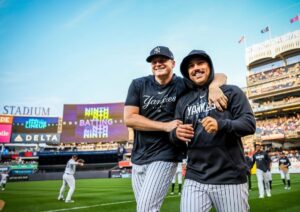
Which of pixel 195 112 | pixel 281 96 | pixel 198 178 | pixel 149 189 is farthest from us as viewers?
pixel 281 96

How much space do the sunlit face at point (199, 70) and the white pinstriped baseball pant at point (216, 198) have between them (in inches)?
39.7

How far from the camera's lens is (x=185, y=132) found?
2637mm

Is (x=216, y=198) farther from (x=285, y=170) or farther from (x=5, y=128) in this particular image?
(x=5, y=128)

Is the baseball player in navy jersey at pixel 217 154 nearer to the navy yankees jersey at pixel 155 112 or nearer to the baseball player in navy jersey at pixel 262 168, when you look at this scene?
the navy yankees jersey at pixel 155 112

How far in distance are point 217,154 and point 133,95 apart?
1.35 metres

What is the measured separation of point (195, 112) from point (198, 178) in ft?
2.05

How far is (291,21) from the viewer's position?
49.7 metres

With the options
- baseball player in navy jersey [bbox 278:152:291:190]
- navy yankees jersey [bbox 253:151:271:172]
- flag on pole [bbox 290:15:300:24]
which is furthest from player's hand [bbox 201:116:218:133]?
flag on pole [bbox 290:15:300:24]

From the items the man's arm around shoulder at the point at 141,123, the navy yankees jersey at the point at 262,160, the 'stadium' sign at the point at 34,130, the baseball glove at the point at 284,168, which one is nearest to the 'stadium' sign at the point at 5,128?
the 'stadium' sign at the point at 34,130

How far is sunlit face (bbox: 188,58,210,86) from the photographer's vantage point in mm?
2877

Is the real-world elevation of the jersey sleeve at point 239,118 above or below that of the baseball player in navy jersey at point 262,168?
above

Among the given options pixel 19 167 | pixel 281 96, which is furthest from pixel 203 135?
pixel 281 96

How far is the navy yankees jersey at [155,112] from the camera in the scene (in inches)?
A: 131

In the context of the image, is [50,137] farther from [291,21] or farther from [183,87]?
[183,87]
